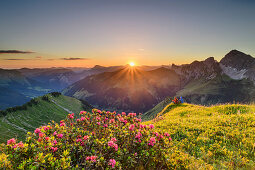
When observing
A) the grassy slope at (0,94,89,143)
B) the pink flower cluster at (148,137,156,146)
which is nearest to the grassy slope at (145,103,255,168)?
the pink flower cluster at (148,137,156,146)

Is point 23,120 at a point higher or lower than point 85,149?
lower

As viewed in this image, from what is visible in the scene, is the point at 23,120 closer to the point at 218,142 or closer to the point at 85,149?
the point at 85,149

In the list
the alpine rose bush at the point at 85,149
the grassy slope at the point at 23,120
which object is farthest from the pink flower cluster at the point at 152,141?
the grassy slope at the point at 23,120

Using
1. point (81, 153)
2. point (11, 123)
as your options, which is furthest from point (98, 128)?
point (11, 123)

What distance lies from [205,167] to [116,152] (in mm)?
4004

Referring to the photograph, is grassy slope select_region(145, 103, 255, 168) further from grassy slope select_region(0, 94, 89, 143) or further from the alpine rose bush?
grassy slope select_region(0, 94, 89, 143)

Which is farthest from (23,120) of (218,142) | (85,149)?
(218,142)

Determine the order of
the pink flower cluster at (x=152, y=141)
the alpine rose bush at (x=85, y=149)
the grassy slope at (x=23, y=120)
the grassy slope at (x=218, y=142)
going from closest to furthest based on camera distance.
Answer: the alpine rose bush at (x=85, y=149) → the pink flower cluster at (x=152, y=141) → the grassy slope at (x=218, y=142) → the grassy slope at (x=23, y=120)

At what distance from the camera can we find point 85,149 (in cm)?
486

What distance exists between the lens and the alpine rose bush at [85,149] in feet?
13.1

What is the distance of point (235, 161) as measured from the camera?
20.5 ft

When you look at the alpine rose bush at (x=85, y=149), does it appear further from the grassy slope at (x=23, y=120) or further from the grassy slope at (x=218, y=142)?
the grassy slope at (x=23, y=120)

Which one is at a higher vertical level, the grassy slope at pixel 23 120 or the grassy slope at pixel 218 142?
the grassy slope at pixel 218 142

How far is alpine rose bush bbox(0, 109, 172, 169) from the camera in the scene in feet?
13.1
